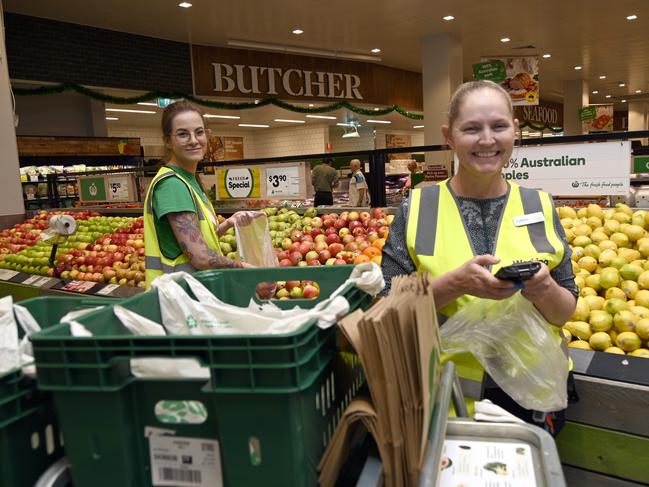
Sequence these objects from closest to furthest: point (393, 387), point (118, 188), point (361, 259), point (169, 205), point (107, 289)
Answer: point (393, 387), point (169, 205), point (361, 259), point (107, 289), point (118, 188)

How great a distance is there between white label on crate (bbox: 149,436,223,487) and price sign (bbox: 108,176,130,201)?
19.9ft

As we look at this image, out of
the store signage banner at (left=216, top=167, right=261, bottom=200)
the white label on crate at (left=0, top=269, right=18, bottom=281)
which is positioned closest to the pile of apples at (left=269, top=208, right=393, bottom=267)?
the store signage banner at (left=216, top=167, right=261, bottom=200)

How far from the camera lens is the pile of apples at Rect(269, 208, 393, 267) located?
132 inches

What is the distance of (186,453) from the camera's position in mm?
854

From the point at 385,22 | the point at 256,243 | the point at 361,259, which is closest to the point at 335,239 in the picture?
the point at 361,259

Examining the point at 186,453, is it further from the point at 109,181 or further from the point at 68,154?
the point at 68,154

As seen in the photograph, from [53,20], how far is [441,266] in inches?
366

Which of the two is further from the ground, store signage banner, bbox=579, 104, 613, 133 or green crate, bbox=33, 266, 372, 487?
store signage banner, bbox=579, 104, 613, 133

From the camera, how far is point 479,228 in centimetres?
161

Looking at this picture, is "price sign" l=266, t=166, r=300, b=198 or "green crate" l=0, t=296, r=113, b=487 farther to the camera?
"price sign" l=266, t=166, r=300, b=198

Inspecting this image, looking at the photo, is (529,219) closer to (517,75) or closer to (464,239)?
(464,239)

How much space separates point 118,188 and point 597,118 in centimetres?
1443

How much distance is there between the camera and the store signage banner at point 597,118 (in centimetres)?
1575

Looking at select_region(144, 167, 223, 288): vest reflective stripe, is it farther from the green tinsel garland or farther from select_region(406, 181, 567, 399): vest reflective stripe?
the green tinsel garland
